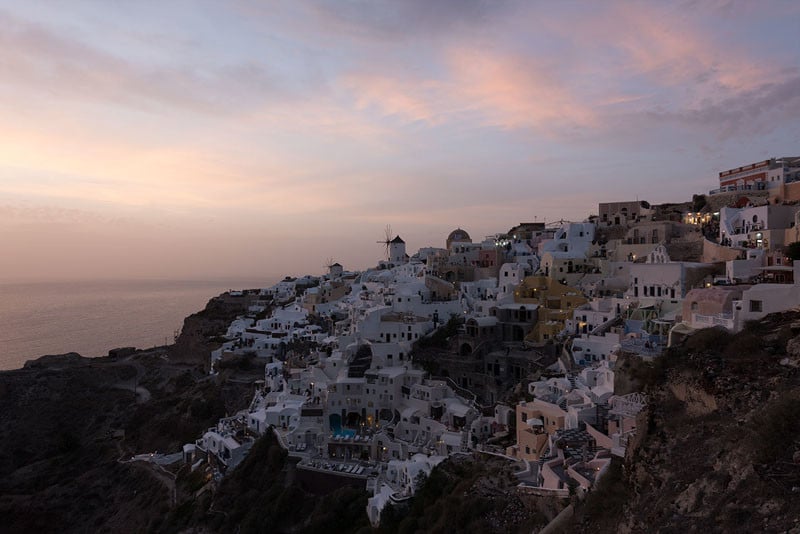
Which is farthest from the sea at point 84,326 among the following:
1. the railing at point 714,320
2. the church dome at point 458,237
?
the railing at point 714,320

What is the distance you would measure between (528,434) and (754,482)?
37.4 ft

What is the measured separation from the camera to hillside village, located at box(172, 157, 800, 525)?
19078mm

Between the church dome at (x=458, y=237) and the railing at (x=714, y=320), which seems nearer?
the railing at (x=714, y=320)

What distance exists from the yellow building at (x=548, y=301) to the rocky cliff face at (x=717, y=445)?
13869mm

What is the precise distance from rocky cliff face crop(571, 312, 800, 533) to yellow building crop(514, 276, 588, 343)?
13869 millimetres

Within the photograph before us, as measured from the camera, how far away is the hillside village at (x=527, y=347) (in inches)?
751

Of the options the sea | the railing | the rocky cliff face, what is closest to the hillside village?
the railing

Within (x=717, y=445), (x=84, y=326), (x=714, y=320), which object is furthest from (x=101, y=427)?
(x=84, y=326)

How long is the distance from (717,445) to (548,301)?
864 inches

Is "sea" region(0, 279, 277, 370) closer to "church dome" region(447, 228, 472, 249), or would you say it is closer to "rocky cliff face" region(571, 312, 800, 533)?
"church dome" region(447, 228, 472, 249)

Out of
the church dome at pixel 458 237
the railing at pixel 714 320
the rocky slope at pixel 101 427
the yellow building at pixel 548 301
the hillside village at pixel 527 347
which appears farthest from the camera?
the church dome at pixel 458 237

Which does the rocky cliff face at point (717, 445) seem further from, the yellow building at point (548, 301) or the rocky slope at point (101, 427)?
the rocky slope at point (101, 427)

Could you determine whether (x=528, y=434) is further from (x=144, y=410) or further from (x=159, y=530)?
(x=144, y=410)

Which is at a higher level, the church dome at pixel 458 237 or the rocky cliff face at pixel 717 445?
the church dome at pixel 458 237
